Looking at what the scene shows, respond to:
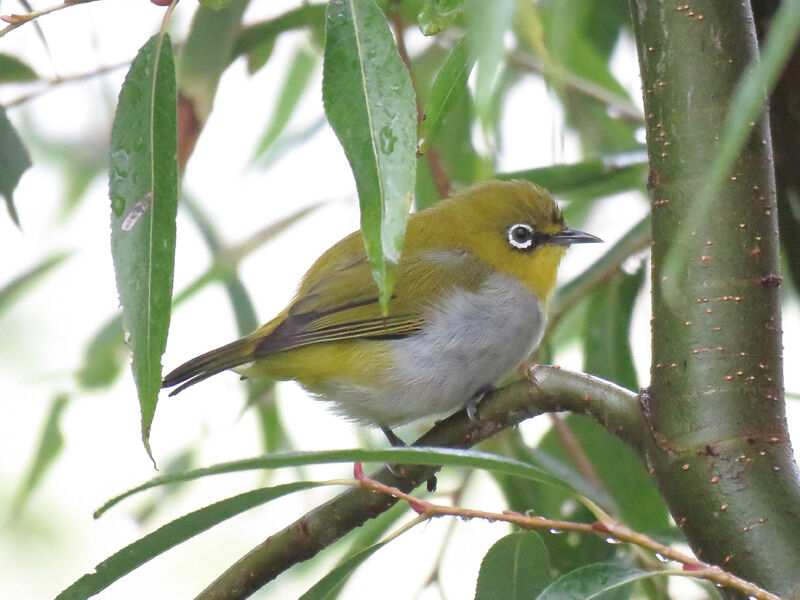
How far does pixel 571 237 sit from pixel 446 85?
1747mm

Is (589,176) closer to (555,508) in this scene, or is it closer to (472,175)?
(472,175)

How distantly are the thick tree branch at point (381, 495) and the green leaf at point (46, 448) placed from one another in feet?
5.71

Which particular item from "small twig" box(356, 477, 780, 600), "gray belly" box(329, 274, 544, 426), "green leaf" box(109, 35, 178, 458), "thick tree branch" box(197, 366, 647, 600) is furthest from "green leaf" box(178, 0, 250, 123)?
"small twig" box(356, 477, 780, 600)

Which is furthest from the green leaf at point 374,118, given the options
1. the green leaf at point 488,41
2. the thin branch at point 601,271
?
the thin branch at point 601,271

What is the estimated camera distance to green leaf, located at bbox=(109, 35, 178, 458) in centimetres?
174

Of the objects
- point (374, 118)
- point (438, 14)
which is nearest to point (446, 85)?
point (438, 14)

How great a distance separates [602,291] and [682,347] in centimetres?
145

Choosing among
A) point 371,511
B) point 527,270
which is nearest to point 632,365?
point 527,270

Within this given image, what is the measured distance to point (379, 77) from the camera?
5.47 feet

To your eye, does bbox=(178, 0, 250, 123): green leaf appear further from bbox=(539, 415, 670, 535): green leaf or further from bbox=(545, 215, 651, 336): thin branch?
bbox=(539, 415, 670, 535): green leaf

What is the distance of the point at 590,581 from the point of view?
1545 millimetres

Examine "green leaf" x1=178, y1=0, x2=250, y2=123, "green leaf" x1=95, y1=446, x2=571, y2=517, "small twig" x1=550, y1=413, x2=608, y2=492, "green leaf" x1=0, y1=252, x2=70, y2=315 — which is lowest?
"green leaf" x1=95, y1=446, x2=571, y2=517

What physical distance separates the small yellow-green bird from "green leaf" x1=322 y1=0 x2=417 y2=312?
1345mm

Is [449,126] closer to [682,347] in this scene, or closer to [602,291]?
[602,291]
